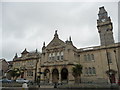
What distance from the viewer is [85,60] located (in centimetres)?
3822

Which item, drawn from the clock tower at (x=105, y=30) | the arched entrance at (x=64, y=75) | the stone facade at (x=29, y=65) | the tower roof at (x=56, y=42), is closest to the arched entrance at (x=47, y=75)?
the arched entrance at (x=64, y=75)

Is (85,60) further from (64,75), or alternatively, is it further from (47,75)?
(47,75)

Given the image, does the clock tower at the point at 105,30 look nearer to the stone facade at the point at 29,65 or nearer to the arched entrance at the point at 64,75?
the arched entrance at the point at 64,75

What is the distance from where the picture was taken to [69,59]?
117 ft

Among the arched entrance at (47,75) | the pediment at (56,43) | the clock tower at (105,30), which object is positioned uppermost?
the clock tower at (105,30)

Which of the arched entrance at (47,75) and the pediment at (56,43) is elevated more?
the pediment at (56,43)

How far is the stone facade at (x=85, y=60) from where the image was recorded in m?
33.7

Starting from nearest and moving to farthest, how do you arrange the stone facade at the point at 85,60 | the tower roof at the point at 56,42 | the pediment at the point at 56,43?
the stone facade at the point at 85,60, the pediment at the point at 56,43, the tower roof at the point at 56,42

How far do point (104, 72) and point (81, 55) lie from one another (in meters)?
8.68

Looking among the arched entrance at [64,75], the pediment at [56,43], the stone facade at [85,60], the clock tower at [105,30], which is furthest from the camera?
the clock tower at [105,30]

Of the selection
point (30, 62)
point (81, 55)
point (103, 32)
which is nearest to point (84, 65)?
point (81, 55)

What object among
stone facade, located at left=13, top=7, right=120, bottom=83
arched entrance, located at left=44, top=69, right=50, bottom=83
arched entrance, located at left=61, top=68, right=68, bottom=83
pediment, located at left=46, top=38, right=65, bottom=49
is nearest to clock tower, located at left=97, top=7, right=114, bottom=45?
stone facade, located at left=13, top=7, right=120, bottom=83

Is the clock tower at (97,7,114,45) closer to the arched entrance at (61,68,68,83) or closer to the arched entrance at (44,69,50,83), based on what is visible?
the arched entrance at (61,68,68,83)

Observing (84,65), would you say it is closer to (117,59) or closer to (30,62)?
(117,59)
